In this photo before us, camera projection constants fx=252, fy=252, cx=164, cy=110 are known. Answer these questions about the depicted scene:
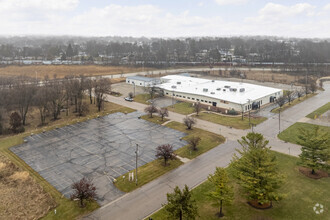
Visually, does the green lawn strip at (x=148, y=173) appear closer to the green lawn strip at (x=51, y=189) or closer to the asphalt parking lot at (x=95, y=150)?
Answer: the asphalt parking lot at (x=95, y=150)

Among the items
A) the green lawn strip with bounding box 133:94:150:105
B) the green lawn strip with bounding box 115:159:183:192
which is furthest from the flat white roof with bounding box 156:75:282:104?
the green lawn strip with bounding box 115:159:183:192

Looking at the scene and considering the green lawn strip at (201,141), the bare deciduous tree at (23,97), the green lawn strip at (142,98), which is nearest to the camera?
the green lawn strip at (201,141)

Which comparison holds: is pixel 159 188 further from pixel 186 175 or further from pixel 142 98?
pixel 142 98

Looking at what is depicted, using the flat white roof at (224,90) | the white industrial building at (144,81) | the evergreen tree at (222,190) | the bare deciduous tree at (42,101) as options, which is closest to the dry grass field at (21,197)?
the evergreen tree at (222,190)

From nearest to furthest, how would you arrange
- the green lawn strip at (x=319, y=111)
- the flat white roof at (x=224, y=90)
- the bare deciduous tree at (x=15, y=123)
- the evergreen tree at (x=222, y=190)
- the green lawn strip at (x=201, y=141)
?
the evergreen tree at (x=222, y=190), the green lawn strip at (x=201, y=141), the bare deciduous tree at (x=15, y=123), the green lawn strip at (x=319, y=111), the flat white roof at (x=224, y=90)

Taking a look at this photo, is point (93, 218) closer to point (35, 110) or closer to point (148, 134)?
point (148, 134)

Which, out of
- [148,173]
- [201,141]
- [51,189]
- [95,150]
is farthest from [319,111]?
[51,189]

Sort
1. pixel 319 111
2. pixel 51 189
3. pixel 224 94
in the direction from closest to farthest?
1. pixel 51 189
2. pixel 319 111
3. pixel 224 94
